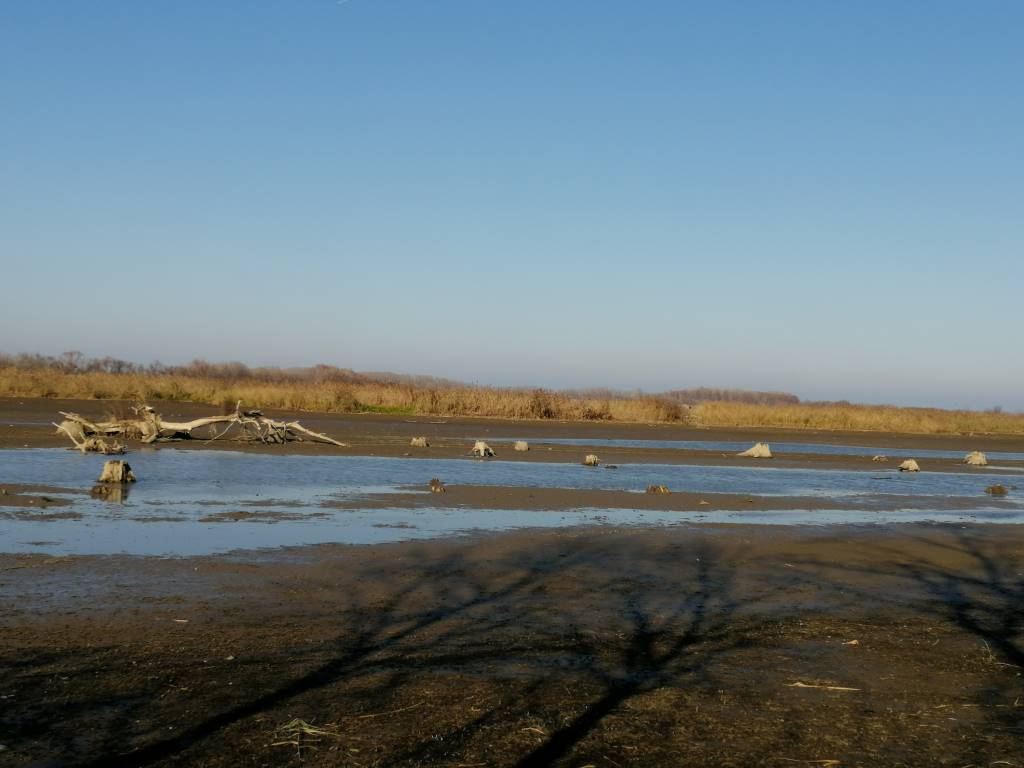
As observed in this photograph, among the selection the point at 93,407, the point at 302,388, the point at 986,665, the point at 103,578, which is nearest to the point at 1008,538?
the point at 986,665

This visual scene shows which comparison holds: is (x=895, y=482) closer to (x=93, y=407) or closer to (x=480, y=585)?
(x=480, y=585)

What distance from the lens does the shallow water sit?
42.7 ft

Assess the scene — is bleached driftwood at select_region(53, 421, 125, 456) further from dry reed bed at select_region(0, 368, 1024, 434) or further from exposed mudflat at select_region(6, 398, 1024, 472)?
dry reed bed at select_region(0, 368, 1024, 434)

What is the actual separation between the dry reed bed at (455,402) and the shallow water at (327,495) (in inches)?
1042

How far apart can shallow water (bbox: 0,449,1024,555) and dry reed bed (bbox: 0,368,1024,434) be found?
2646 cm

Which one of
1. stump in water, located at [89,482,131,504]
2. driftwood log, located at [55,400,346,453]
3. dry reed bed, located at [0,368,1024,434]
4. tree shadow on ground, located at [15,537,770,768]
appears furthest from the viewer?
dry reed bed, located at [0,368,1024,434]

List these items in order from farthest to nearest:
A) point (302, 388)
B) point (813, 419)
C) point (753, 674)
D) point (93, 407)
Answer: point (813, 419), point (302, 388), point (93, 407), point (753, 674)

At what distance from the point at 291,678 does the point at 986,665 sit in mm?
5236

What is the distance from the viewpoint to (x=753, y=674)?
725 cm

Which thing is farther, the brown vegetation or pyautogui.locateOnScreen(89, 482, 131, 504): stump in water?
the brown vegetation

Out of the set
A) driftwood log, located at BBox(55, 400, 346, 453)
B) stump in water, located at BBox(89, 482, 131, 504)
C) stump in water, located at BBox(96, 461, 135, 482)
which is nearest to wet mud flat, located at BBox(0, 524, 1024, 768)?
stump in water, located at BBox(89, 482, 131, 504)

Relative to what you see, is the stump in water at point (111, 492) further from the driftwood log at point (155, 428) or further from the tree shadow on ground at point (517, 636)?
the driftwood log at point (155, 428)

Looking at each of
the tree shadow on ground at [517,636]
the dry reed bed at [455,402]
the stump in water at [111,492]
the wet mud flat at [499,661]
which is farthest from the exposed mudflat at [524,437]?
the wet mud flat at [499,661]

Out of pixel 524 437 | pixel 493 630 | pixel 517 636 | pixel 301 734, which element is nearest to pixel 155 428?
pixel 524 437
